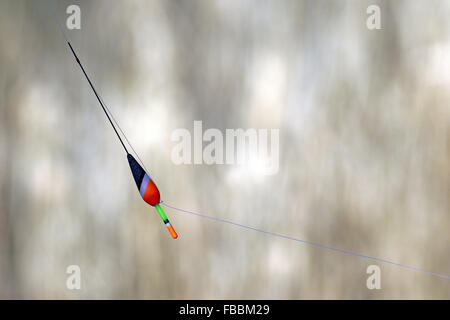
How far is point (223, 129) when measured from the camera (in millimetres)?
1131

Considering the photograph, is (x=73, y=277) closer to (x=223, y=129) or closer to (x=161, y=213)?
(x=161, y=213)

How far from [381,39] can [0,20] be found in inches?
45.1

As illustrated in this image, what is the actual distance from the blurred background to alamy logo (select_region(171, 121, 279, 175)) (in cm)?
2

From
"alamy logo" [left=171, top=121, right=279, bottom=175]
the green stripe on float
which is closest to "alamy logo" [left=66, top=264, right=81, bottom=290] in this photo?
the green stripe on float

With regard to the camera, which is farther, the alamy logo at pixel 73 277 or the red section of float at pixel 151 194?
the alamy logo at pixel 73 277

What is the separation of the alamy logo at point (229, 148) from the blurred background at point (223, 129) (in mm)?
22

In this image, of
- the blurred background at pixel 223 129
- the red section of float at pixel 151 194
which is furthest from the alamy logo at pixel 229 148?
the red section of float at pixel 151 194

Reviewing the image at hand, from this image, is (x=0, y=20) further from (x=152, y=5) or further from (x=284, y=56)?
(x=284, y=56)

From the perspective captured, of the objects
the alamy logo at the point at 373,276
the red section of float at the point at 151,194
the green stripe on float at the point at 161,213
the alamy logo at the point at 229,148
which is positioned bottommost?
the alamy logo at the point at 373,276

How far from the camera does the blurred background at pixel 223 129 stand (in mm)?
1117

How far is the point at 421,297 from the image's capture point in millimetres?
1146

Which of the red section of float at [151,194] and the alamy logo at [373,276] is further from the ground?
the red section of float at [151,194]

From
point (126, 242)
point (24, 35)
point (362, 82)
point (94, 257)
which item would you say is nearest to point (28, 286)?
point (94, 257)

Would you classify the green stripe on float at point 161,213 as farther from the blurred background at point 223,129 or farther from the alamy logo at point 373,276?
the alamy logo at point 373,276
